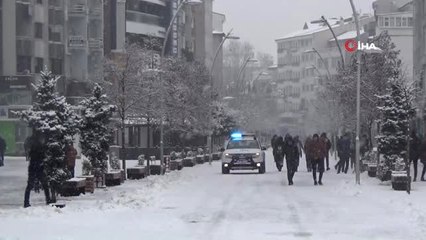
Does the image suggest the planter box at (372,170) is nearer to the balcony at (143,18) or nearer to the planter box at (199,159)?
the planter box at (199,159)

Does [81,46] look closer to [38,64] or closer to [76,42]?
[76,42]

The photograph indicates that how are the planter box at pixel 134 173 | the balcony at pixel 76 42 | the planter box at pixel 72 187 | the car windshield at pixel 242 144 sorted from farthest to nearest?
the balcony at pixel 76 42 → the car windshield at pixel 242 144 → the planter box at pixel 134 173 → the planter box at pixel 72 187

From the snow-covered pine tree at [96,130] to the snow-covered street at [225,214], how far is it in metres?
1.28

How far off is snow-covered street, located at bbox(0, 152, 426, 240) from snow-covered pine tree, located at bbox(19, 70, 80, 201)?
80 centimetres

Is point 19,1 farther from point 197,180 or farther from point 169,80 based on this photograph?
point 197,180

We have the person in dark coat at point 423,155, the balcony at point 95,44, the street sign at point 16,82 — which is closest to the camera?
the person in dark coat at point 423,155

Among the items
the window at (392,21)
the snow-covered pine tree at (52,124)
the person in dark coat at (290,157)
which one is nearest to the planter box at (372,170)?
the person in dark coat at (290,157)

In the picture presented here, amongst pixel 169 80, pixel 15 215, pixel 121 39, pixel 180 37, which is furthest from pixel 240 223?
pixel 180 37

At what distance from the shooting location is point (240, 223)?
17344 mm

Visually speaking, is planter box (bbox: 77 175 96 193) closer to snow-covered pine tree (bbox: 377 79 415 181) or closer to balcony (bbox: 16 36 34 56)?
snow-covered pine tree (bbox: 377 79 415 181)

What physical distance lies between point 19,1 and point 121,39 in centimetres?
2156

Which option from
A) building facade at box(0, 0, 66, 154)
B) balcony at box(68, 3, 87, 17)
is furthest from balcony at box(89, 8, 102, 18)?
building facade at box(0, 0, 66, 154)

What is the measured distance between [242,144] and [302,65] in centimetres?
12151

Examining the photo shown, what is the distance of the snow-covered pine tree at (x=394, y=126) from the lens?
29922 mm
